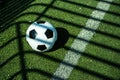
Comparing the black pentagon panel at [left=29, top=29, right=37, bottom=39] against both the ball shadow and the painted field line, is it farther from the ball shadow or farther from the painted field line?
the painted field line

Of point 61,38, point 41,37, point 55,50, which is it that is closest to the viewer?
point 41,37

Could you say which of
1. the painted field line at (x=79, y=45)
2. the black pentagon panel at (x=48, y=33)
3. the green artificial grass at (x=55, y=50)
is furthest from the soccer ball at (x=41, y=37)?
the painted field line at (x=79, y=45)

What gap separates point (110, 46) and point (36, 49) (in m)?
1.84

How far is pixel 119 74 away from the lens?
17.4 feet

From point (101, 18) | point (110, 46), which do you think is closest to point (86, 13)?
point (101, 18)

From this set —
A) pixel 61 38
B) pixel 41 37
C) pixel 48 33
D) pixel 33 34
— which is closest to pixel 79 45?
pixel 61 38

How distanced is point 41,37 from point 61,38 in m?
0.90

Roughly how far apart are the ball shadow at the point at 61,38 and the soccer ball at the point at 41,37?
0.38 metres

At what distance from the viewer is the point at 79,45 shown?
20.0 ft

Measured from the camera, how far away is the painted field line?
5516 millimetres

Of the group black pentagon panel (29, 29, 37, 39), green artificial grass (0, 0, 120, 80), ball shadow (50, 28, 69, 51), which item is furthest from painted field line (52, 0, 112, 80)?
black pentagon panel (29, 29, 37, 39)

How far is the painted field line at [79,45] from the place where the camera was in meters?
5.52

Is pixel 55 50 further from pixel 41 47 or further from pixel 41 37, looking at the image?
pixel 41 37

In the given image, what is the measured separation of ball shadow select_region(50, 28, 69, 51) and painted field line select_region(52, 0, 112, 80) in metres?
0.27
